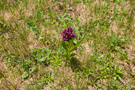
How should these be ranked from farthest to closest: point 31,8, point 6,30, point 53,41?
point 31,8, point 6,30, point 53,41

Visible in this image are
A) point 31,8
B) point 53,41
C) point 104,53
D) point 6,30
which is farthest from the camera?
point 31,8

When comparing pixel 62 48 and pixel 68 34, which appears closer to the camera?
pixel 68 34

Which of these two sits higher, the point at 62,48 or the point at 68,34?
the point at 68,34

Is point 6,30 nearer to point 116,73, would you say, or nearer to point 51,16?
point 51,16

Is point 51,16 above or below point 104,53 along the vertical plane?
above

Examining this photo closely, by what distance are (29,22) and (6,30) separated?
0.55 meters

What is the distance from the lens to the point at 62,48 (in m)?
2.69

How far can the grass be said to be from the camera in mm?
2389

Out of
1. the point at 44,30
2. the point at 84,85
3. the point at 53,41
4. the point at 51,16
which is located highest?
the point at 51,16

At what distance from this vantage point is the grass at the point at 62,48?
2.39m

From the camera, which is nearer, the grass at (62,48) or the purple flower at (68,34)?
the purple flower at (68,34)

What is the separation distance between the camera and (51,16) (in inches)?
126

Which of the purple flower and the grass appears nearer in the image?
the purple flower

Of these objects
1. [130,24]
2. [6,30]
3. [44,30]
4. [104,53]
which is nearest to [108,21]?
[130,24]
